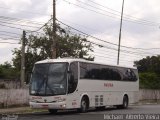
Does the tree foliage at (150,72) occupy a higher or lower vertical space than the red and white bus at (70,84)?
higher

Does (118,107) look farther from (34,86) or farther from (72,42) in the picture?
(72,42)

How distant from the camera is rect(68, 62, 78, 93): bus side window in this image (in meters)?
26.3

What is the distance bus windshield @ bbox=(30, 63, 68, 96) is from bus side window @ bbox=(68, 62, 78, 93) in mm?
392

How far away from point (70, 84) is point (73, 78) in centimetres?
48

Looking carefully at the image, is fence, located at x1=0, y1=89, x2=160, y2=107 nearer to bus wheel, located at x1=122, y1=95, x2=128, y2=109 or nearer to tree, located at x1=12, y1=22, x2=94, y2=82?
bus wheel, located at x1=122, y1=95, x2=128, y2=109

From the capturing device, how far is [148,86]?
64.5m

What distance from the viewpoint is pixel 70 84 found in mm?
26344

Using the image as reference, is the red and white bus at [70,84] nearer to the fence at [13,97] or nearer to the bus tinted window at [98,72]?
the bus tinted window at [98,72]

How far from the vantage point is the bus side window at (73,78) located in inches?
1037

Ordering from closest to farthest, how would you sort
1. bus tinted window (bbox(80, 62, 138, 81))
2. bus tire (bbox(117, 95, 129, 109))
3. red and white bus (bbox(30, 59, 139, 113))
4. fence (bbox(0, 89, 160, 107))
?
red and white bus (bbox(30, 59, 139, 113)) → bus tinted window (bbox(80, 62, 138, 81)) → fence (bbox(0, 89, 160, 107)) → bus tire (bbox(117, 95, 129, 109))

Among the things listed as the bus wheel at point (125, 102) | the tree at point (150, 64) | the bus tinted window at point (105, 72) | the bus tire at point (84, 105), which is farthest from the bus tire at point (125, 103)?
the tree at point (150, 64)

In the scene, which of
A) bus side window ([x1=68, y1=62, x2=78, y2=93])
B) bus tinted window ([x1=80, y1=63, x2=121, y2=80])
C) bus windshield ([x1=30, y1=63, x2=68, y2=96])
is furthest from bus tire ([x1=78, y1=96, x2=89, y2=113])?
bus windshield ([x1=30, y1=63, x2=68, y2=96])

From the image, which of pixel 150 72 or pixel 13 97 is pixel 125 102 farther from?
pixel 150 72

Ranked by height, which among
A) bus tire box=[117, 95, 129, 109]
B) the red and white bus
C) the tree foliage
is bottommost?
bus tire box=[117, 95, 129, 109]
